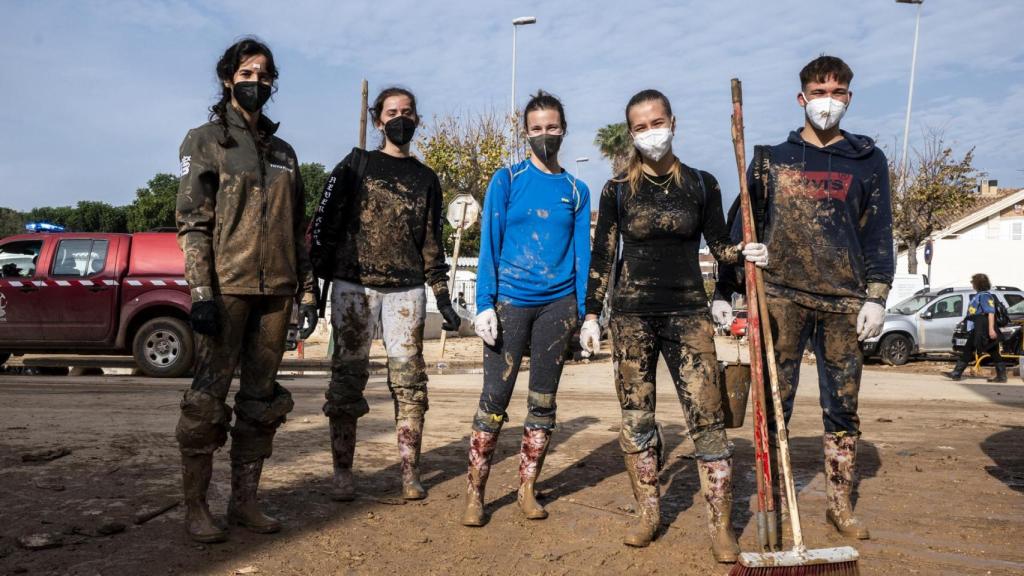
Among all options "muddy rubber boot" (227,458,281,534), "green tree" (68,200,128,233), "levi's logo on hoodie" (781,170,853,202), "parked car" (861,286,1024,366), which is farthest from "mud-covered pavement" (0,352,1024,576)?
"green tree" (68,200,128,233)

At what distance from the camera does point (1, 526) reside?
402 centimetres

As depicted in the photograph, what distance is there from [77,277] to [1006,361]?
55.8ft

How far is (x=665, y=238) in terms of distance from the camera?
13.2ft

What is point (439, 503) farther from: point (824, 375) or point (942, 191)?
point (942, 191)

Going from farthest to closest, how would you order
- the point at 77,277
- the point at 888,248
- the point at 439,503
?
the point at 77,277 < the point at 439,503 < the point at 888,248

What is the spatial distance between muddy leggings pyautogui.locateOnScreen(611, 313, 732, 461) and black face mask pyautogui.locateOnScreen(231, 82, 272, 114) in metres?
2.09

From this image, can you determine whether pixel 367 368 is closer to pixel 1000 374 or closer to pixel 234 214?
pixel 234 214

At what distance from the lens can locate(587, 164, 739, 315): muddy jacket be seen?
400 centimetres

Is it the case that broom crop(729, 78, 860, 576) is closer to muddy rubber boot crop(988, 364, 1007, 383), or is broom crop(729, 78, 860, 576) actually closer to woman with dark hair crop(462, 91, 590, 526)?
woman with dark hair crop(462, 91, 590, 526)

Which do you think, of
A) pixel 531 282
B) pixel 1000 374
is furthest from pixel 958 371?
pixel 531 282

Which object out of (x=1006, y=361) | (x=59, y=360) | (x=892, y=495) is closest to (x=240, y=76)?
(x=892, y=495)

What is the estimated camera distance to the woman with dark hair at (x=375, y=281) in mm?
4738

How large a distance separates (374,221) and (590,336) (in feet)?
4.81

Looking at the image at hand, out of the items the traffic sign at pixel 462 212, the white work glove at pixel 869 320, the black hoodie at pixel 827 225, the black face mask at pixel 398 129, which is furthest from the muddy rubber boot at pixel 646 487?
the traffic sign at pixel 462 212
